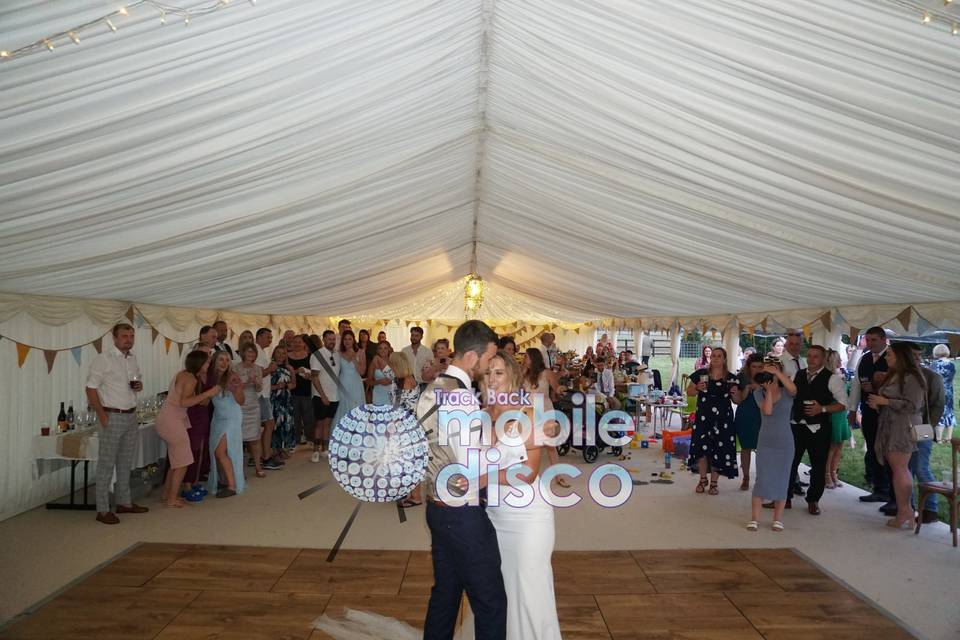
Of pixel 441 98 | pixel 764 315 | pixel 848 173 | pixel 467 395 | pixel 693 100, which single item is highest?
pixel 441 98

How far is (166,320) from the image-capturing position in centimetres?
714

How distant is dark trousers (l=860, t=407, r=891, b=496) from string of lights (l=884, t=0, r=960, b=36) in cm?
492

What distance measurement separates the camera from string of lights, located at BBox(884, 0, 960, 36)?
183 centimetres

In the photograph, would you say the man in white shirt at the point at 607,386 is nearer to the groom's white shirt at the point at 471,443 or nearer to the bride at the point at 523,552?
the bride at the point at 523,552

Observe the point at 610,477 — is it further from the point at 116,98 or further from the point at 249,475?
the point at 116,98

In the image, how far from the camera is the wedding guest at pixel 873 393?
19.4 feet

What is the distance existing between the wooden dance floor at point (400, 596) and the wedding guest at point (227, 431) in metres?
1.58

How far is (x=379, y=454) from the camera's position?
7.59 ft

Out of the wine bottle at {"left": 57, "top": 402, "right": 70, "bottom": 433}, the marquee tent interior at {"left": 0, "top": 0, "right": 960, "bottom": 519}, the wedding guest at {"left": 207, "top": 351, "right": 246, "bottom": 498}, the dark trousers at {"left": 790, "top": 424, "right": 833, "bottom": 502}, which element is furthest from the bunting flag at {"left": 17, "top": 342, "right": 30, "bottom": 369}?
the dark trousers at {"left": 790, "top": 424, "right": 833, "bottom": 502}

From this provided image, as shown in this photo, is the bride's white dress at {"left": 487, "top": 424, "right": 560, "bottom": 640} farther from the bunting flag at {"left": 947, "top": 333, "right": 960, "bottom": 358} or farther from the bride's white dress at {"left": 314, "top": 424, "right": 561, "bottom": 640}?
the bunting flag at {"left": 947, "top": 333, "right": 960, "bottom": 358}

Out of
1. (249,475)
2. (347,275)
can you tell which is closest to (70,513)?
(249,475)

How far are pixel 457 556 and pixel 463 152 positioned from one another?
326 cm

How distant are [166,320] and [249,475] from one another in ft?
6.34

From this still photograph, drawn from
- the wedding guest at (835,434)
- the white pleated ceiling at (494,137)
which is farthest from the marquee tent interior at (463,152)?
the wedding guest at (835,434)
